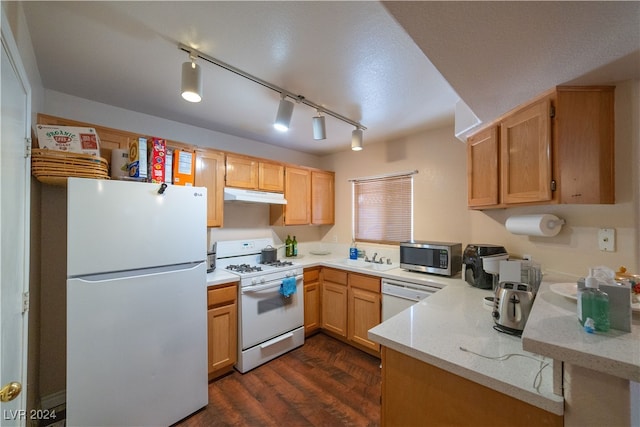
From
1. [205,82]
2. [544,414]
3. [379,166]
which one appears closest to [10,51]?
[205,82]

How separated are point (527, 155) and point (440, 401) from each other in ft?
4.57

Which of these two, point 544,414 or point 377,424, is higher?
point 544,414

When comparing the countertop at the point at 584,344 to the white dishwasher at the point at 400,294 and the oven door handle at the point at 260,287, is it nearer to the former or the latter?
the white dishwasher at the point at 400,294

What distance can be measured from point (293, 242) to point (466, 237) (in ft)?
6.59

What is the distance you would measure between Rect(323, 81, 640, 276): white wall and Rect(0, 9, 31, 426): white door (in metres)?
2.57

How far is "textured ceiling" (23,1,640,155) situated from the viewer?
80 centimetres

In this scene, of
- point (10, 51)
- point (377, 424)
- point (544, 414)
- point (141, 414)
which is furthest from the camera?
point (377, 424)

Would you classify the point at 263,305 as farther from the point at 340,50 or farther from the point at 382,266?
the point at 340,50

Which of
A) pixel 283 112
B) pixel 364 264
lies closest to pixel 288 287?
pixel 364 264

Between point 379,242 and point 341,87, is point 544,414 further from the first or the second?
point 379,242

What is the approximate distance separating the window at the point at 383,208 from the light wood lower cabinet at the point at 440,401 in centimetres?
197

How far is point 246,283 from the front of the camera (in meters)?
2.23

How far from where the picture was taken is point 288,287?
2461mm

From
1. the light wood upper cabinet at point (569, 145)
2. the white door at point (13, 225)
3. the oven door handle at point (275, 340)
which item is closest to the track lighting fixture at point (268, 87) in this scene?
the white door at point (13, 225)
